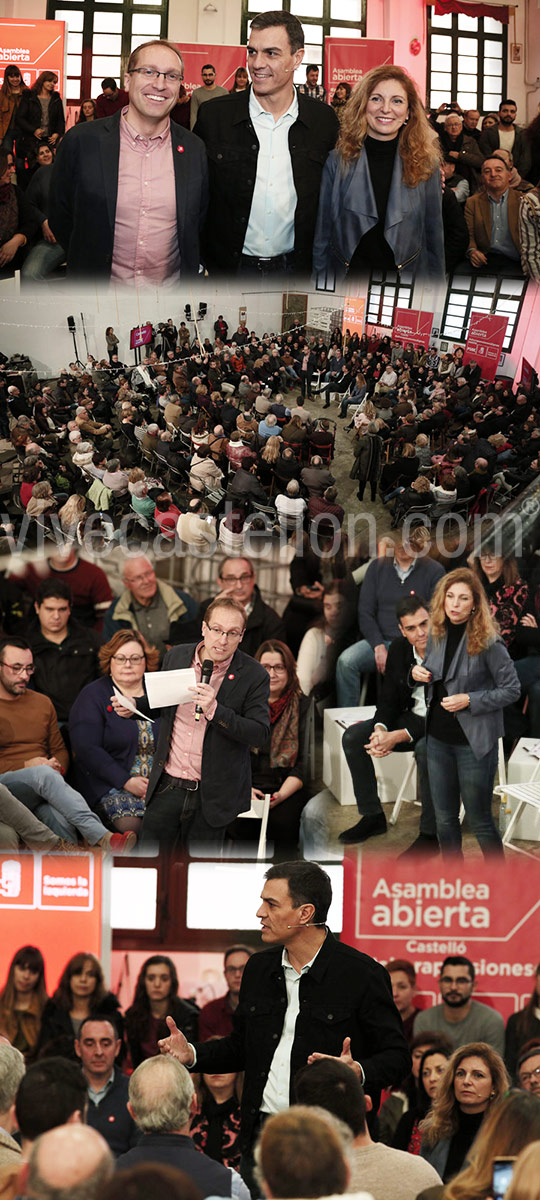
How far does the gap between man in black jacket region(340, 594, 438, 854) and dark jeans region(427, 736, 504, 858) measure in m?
0.04

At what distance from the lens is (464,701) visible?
17.4ft

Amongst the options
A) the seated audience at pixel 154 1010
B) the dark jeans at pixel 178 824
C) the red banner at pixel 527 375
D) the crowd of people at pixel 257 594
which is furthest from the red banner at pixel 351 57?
the seated audience at pixel 154 1010

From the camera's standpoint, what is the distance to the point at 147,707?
5195 millimetres

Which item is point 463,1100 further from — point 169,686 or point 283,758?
point 169,686

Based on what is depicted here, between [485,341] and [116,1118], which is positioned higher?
[485,341]

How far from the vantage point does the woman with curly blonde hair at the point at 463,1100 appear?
403 centimetres

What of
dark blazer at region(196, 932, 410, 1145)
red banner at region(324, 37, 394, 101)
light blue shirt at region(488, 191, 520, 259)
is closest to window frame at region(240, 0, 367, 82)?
red banner at region(324, 37, 394, 101)

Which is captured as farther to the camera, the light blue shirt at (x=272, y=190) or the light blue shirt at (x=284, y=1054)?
the light blue shirt at (x=272, y=190)

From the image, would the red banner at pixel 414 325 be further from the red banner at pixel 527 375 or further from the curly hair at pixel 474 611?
the curly hair at pixel 474 611

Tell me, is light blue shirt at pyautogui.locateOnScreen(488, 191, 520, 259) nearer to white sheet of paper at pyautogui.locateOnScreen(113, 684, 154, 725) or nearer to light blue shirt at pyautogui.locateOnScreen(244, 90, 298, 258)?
light blue shirt at pyautogui.locateOnScreen(244, 90, 298, 258)

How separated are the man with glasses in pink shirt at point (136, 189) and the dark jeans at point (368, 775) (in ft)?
6.97

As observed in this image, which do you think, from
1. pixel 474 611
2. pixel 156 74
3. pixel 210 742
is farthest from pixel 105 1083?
pixel 156 74

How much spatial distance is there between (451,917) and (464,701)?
92 centimetres

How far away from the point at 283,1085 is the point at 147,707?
188 cm
